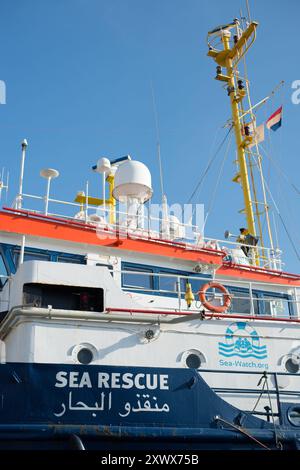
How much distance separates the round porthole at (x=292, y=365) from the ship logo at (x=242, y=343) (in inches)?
22.2

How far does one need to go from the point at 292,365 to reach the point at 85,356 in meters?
4.27

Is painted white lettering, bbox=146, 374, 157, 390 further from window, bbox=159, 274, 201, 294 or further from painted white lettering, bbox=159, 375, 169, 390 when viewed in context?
window, bbox=159, 274, 201, 294

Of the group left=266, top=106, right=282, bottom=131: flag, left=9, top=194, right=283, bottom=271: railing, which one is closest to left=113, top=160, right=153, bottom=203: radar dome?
left=9, top=194, right=283, bottom=271: railing

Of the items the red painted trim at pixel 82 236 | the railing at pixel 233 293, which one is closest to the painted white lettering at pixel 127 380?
the railing at pixel 233 293

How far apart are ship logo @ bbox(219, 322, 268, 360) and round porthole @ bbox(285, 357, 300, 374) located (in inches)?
22.2

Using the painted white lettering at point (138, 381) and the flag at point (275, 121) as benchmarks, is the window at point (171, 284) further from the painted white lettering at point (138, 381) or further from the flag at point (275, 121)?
the flag at point (275, 121)

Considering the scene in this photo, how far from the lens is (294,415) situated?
361 inches

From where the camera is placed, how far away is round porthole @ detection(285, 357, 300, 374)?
34.1 feet

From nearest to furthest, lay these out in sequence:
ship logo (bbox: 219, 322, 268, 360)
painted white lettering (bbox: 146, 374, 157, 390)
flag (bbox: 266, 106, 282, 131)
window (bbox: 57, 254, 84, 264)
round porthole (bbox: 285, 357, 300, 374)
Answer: painted white lettering (bbox: 146, 374, 157, 390) < ship logo (bbox: 219, 322, 268, 360) < round porthole (bbox: 285, 357, 300, 374) < window (bbox: 57, 254, 84, 264) < flag (bbox: 266, 106, 282, 131)

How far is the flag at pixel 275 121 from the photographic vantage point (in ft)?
67.6

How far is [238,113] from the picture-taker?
19.2 m

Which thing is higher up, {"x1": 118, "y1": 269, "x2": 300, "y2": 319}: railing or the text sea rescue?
{"x1": 118, "y1": 269, "x2": 300, "y2": 319}: railing
